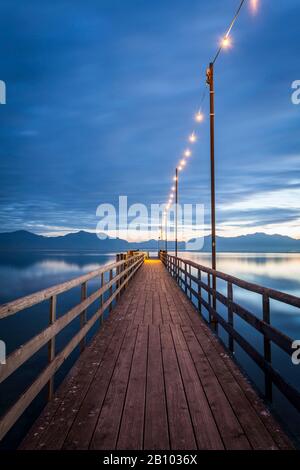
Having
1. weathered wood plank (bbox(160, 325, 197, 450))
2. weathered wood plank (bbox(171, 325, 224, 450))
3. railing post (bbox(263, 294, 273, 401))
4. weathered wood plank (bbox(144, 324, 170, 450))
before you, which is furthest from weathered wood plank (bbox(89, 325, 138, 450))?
railing post (bbox(263, 294, 273, 401))

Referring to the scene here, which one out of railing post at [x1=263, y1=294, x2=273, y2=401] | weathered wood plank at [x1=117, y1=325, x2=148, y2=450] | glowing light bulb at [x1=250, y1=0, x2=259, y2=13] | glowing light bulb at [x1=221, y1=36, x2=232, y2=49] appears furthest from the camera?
glowing light bulb at [x1=221, y1=36, x2=232, y2=49]

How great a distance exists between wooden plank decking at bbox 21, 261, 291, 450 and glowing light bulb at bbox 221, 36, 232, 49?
26.7 ft

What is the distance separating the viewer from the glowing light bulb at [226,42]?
852 cm

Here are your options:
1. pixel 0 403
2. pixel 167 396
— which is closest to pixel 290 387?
pixel 167 396

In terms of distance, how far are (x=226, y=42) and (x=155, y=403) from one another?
9468 millimetres

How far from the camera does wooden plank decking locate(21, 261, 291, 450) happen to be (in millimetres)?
2547

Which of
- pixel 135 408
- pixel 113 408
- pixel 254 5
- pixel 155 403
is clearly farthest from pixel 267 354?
pixel 254 5

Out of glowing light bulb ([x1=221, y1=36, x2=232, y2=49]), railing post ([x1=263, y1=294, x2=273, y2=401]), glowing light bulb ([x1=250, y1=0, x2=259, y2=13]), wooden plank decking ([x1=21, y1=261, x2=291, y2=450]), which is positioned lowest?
wooden plank decking ([x1=21, y1=261, x2=291, y2=450])

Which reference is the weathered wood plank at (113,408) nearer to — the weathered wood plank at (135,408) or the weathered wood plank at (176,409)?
the weathered wood plank at (135,408)

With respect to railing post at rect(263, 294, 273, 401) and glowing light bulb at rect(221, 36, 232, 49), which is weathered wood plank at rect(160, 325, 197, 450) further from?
glowing light bulb at rect(221, 36, 232, 49)

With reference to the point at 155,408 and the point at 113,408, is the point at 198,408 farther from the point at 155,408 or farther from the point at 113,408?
the point at 113,408

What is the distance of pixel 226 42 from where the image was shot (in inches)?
343

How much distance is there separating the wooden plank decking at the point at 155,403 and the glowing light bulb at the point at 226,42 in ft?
26.7
